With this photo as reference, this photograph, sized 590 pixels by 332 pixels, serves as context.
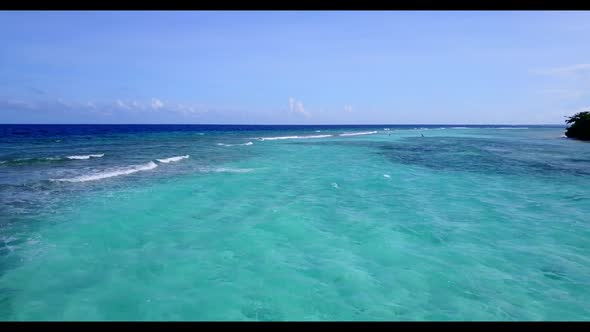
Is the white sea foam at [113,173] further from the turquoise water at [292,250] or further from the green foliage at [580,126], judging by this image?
the green foliage at [580,126]

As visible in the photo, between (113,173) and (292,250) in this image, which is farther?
(113,173)

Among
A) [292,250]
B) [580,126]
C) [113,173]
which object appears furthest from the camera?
[580,126]

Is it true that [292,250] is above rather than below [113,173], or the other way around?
below

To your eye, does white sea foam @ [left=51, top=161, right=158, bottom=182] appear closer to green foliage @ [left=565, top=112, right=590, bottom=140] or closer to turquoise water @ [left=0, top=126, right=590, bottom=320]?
turquoise water @ [left=0, top=126, right=590, bottom=320]

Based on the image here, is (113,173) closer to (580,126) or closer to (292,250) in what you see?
(292,250)

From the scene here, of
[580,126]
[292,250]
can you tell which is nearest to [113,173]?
[292,250]

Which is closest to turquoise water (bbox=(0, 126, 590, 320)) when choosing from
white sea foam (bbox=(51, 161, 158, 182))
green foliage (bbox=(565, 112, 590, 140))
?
white sea foam (bbox=(51, 161, 158, 182))
